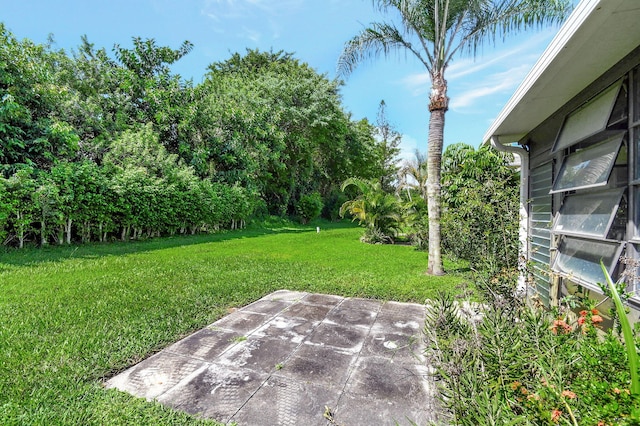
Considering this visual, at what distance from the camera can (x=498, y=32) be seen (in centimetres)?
650

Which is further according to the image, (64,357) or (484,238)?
(484,238)

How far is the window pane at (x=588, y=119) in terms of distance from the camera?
2.73 metres

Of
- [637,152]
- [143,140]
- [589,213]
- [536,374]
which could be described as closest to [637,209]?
[637,152]

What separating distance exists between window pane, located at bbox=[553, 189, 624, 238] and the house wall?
0.05 ft

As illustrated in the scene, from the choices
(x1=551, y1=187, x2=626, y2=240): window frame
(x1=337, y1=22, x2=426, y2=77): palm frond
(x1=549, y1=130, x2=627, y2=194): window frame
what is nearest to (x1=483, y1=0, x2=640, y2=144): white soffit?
(x1=549, y1=130, x2=627, y2=194): window frame

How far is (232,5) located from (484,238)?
890cm

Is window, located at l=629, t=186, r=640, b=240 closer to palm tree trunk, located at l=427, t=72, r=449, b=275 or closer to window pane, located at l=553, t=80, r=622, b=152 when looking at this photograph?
window pane, located at l=553, t=80, r=622, b=152

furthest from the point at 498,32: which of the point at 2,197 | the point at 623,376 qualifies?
the point at 2,197

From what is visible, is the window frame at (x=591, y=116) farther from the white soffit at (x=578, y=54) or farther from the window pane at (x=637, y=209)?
the window pane at (x=637, y=209)

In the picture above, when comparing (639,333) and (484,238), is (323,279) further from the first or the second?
(639,333)

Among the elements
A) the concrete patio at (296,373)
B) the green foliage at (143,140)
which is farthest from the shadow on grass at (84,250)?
the concrete patio at (296,373)

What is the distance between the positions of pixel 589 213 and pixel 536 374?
6.76 feet

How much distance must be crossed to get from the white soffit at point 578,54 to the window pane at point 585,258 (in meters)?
1.53

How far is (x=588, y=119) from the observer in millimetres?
3021
